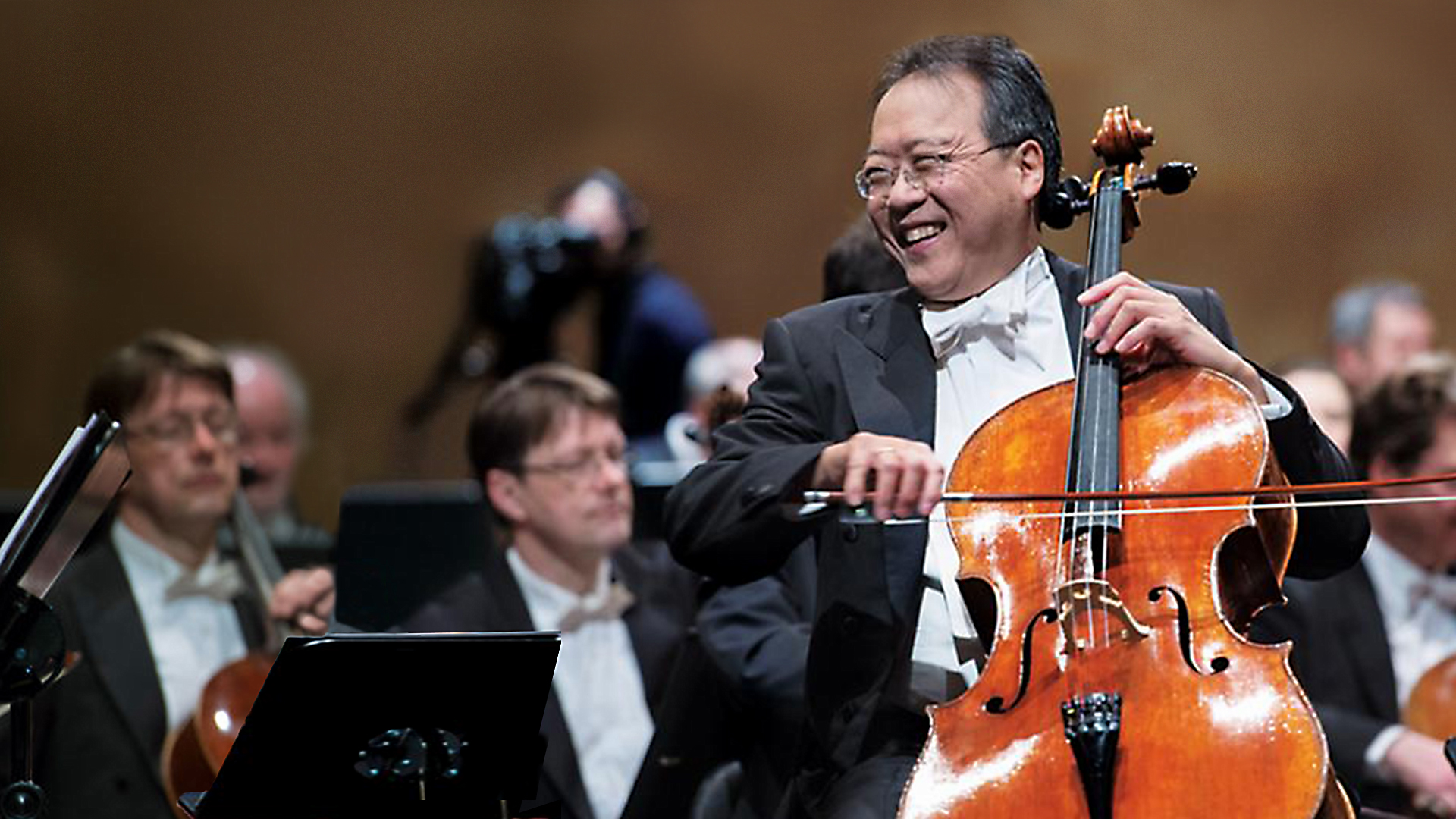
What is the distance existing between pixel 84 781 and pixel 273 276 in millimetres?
3495

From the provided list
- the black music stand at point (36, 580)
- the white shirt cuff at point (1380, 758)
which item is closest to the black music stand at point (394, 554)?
the black music stand at point (36, 580)

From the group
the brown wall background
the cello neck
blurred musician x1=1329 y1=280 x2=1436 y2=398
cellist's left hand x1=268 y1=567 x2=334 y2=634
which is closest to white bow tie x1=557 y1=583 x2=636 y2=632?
cellist's left hand x1=268 y1=567 x2=334 y2=634

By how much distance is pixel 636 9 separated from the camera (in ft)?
22.3

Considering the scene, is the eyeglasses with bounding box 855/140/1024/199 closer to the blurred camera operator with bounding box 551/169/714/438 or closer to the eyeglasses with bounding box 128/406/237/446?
the eyeglasses with bounding box 128/406/237/446

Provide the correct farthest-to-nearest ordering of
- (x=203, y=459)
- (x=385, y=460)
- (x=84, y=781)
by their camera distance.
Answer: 1. (x=385, y=460)
2. (x=203, y=459)
3. (x=84, y=781)

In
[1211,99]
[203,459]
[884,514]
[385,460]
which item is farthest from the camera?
[385,460]

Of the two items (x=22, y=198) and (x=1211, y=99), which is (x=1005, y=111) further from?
(x=22, y=198)

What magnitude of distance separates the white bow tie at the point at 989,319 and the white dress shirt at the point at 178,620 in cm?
168

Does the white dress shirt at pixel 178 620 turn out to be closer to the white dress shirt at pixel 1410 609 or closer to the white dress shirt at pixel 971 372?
the white dress shirt at pixel 971 372

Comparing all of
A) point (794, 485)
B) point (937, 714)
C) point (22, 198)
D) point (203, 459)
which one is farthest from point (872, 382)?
point (22, 198)

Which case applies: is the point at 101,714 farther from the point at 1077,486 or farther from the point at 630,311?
the point at 630,311

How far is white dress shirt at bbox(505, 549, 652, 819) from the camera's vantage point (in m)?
3.45

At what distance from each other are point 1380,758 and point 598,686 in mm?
1255

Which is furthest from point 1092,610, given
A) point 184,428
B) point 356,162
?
point 356,162
